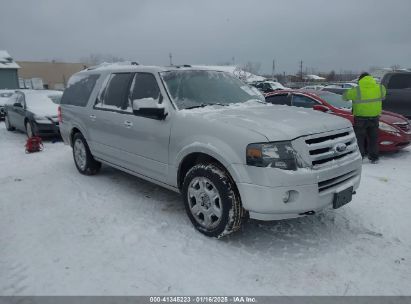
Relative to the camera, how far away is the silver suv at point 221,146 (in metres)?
3.22

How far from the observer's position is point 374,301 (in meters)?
2.77

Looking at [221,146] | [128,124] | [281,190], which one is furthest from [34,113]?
[281,190]

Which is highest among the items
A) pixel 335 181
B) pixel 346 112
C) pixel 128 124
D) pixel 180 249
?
pixel 128 124

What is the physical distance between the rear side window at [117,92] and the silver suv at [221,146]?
0.05 feet

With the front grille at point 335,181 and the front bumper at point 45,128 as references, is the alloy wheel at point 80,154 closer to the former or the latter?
the front bumper at point 45,128

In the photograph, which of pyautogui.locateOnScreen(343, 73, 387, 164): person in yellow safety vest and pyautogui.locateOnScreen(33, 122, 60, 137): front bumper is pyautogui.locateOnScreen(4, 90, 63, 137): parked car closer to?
pyautogui.locateOnScreen(33, 122, 60, 137): front bumper

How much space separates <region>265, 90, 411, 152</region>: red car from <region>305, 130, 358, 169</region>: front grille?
3.92m

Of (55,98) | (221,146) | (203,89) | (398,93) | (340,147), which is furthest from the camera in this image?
(55,98)

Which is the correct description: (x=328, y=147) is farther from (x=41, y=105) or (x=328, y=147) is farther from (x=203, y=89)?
(x=41, y=105)

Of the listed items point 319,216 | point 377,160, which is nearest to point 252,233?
point 319,216

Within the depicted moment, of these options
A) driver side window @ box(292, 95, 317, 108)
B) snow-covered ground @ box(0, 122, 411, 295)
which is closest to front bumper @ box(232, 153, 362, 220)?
snow-covered ground @ box(0, 122, 411, 295)

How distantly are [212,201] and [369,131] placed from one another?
15.1ft

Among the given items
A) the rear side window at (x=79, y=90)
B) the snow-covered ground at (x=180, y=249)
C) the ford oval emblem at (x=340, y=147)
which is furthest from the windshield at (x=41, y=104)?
the ford oval emblem at (x=340, y=147)

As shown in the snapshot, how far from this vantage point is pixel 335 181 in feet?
11.5
